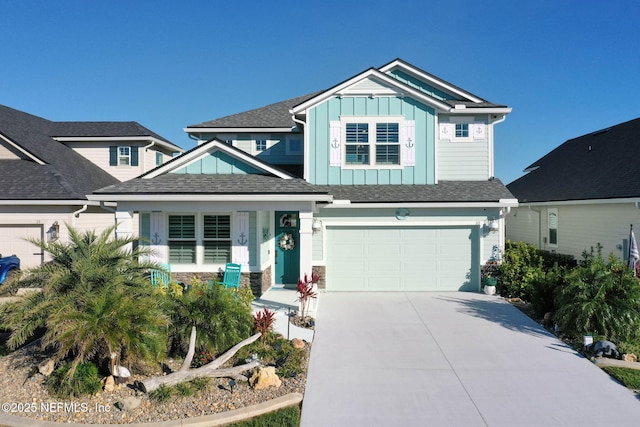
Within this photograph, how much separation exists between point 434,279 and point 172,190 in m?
7.68

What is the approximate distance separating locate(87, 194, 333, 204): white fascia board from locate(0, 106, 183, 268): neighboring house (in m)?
1.31

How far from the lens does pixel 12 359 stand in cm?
614

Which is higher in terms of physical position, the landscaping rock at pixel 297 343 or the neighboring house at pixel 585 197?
the neighboring house at pixel 585 197

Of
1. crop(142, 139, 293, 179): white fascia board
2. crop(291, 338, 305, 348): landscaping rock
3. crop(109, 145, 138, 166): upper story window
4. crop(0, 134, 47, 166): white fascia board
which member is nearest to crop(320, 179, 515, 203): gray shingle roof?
crop(142, 139, 293, 179): white fascia board

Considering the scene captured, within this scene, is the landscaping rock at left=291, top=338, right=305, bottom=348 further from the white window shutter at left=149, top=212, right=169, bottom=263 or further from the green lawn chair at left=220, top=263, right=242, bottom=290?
the white window shutter at left=149, top=212, right=169, bottom=263

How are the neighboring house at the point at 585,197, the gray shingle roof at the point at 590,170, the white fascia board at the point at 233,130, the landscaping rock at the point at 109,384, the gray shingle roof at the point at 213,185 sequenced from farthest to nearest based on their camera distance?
the white fascia board at the point at 233,130 → the gray shingle roof at the point at 590,170 → the neighboring house at the point at 585,197 → the gray shingle roof at the point at 213,185 → the landscaping rock at the point at 109,384

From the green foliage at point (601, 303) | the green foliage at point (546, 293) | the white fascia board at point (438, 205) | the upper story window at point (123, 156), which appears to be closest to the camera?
the green foliage at point (601, 303)

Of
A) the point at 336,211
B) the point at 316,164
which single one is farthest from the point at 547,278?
the point at 316,164

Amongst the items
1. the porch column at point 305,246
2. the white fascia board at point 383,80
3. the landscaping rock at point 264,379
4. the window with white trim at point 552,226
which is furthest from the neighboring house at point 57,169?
the window with white trim at point 552,226

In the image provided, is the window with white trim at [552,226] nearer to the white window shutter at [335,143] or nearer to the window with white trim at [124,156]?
the white window shutter at [335,143]

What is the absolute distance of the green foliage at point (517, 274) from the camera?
1065 centimetres

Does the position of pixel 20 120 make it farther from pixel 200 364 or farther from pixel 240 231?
pixel 200 364

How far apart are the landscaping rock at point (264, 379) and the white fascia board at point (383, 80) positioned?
8011mm

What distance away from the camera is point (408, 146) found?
38.7 feet
